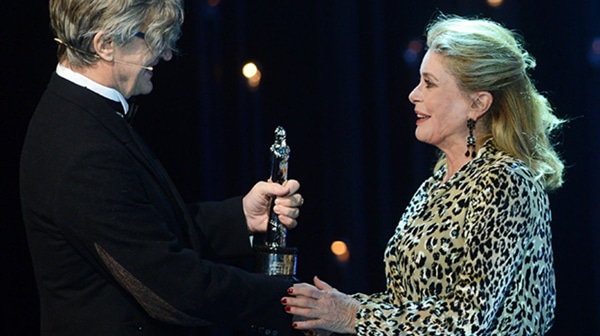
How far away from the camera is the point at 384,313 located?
2346 millimetres

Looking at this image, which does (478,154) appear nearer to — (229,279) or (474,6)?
(229,279)

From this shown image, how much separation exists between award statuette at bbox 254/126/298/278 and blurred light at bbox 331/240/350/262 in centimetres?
121

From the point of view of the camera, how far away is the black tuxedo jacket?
6.53 ft

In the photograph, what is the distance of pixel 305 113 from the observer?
3.73 metres

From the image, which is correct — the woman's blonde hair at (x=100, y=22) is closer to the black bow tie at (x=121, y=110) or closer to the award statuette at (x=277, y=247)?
the black bow tie at (x=121, y=110)

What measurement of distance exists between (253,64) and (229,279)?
69.8 inches

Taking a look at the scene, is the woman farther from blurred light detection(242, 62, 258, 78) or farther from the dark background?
blurred light detection(242, 62, 258, 78)

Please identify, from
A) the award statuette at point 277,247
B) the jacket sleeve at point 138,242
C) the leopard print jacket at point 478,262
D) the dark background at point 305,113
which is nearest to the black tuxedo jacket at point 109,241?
the jacket sleeve at point 138,242

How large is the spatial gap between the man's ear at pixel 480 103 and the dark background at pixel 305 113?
0.98 m

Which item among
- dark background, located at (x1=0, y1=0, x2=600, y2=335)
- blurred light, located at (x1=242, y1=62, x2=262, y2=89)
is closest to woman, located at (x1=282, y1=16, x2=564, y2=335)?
dark background, located at (x1=0, y1=0, x2=600, y2=335)

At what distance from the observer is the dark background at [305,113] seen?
3.51m

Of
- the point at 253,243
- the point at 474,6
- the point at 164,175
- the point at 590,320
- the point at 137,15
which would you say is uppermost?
the point at 474,6

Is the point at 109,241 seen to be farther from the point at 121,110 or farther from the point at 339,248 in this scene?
the point at 339,248

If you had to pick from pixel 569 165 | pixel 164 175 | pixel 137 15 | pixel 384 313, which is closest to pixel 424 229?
pixel 384 313
